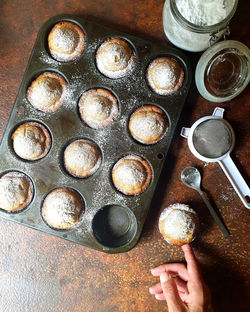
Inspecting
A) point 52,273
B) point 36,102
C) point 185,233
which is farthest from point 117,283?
point 36,102

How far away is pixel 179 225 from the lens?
6.13ft

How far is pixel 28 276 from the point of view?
2.14 m

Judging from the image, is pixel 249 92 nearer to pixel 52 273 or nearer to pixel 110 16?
pixel 110 16

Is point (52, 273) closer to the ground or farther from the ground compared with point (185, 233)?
closer to the ground

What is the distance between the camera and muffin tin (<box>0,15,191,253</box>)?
1.91m

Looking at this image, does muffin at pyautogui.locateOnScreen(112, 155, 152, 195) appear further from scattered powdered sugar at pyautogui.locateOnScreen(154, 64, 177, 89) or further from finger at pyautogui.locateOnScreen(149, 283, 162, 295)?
finger at pyautogui.locateOnScreen(149, 283, 162, 295)

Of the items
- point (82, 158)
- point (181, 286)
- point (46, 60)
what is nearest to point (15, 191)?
point (82, 158)

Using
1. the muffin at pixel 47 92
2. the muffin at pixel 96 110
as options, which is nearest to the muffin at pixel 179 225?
the muffin at pixel 96 110

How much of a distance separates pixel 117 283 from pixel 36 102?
4.77ft

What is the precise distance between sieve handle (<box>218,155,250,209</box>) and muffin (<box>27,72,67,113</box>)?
122 centimetres

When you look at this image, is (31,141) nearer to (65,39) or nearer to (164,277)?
(65,39)

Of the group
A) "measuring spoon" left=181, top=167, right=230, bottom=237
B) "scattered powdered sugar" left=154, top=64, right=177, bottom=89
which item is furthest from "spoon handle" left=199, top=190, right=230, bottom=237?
"scattered powdered sugar" left=154, top=64, right=177, bottom=89

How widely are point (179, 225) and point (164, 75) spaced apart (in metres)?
1.00

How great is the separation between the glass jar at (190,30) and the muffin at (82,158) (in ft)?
3.02
